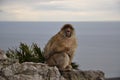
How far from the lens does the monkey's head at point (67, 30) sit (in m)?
4.79

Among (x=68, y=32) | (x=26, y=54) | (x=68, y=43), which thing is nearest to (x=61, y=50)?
(x=68, y=43)

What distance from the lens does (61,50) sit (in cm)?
495

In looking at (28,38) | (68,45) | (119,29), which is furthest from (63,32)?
(119,29)

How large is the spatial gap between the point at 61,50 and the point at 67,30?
31 cm

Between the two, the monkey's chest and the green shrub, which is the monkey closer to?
the monkey's chest

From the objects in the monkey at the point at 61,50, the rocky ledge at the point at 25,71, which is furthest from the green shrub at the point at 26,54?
the rocky ledge at the point at 25,71

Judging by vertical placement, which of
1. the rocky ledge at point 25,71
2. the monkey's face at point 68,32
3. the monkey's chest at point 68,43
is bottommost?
the rocky ledge at point 25,71

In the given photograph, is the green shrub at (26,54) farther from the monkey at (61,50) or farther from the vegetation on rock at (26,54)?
the monkey at (61,50)

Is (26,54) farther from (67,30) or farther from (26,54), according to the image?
(67,30)

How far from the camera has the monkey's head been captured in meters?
4.79

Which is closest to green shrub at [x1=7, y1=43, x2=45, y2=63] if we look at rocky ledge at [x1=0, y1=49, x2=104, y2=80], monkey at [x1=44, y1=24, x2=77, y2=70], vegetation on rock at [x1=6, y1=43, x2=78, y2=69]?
vegetation on rock at [x1=6, y1=43, x2=78, y2=69]

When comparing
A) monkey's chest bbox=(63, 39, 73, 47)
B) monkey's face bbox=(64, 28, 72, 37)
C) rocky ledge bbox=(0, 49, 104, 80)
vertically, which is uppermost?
monkey's face bbox=(64, 28, 72, 37)

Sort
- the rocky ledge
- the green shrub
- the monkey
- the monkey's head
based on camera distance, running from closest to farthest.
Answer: the rocky ledge → the monkey's head → the monkey → the green shrub

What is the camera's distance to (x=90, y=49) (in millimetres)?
7367
